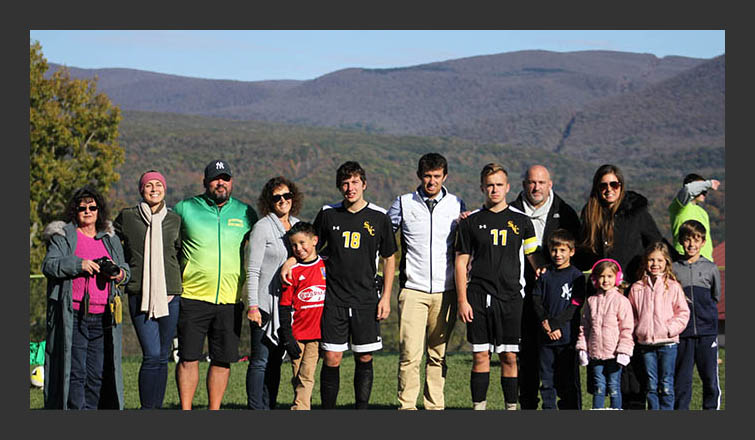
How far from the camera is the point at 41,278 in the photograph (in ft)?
45.0

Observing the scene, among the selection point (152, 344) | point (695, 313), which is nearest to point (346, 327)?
point (152, 344)

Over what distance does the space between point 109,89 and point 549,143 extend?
107830 mm

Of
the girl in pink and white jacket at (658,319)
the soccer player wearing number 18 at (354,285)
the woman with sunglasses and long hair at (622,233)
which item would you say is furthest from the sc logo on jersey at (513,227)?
the girl in pink and white jacket at (658,319)

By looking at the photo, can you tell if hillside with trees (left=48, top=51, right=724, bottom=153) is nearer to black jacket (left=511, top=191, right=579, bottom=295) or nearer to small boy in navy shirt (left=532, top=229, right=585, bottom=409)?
black jacket (left=511, top=191, right=579, bottom=295)

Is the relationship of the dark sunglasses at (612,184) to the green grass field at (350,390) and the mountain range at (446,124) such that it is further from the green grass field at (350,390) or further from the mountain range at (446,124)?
the mountain range at (446,124)

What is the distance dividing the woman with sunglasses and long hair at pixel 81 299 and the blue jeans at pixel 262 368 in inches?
37.9

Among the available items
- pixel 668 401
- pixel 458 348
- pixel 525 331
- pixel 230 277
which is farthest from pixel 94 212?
pixel 458 348

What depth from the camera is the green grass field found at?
10.1 m

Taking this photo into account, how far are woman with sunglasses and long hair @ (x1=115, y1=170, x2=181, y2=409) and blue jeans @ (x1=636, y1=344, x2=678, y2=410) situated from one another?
339 cm

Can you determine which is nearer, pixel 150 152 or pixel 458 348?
pixel 458 348

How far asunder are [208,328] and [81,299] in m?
0.90

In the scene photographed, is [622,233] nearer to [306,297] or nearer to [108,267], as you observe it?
[306,297]

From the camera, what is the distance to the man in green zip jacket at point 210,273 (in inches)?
246

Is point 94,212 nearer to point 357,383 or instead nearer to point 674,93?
point 357,383
